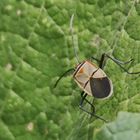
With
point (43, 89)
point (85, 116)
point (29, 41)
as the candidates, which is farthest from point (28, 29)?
point (85, 116)

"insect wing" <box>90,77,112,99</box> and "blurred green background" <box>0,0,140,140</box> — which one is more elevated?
"blurred green background" <box>0,0,140,140</box>

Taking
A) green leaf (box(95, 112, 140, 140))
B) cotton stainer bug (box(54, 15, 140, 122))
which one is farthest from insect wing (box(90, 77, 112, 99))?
green leaf (box(95, 112, 140, 140))

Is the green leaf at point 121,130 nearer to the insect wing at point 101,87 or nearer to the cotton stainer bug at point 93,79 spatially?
the cotton stainer bug at point 93,79

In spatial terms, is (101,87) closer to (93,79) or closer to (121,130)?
(93,79)

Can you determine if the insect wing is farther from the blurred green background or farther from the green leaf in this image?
the green leaf

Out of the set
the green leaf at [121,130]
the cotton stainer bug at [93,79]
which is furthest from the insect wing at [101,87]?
the green leaf at [121,130]

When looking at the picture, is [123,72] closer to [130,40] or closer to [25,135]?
[130,40]

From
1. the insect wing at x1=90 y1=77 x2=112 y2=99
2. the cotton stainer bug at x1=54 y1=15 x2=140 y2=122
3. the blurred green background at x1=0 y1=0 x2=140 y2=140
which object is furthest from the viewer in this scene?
the insect wing at x1=90 y1=77 x2=112 y2=99
